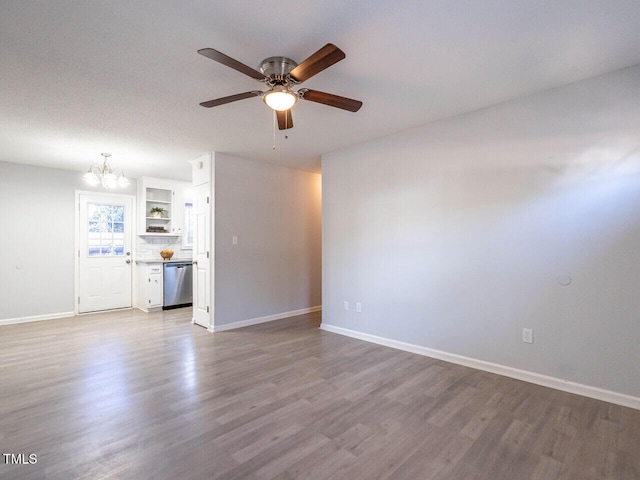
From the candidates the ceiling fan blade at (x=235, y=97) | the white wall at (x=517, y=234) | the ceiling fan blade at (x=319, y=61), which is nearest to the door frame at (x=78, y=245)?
the white wall at (x=517, y=234)

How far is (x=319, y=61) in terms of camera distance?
184cm

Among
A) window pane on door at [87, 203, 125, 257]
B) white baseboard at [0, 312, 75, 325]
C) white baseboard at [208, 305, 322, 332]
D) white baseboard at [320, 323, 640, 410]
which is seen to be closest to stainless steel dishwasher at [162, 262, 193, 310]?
window pane on door at [87, 203, 125, 257]

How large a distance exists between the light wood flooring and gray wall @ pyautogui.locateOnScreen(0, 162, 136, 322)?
6.54 feet

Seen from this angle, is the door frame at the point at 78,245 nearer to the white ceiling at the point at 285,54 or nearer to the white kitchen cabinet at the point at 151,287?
the white kitchen cabinet at the point at 151,287

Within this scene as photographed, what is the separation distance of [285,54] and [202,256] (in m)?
3.34

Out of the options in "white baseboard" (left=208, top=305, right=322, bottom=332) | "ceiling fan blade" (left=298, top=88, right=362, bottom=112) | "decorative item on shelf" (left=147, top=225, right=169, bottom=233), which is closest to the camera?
"ceiling fan blade" (left=298, top=88, right=362, bottom=112)

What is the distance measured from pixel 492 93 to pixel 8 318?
7.08m

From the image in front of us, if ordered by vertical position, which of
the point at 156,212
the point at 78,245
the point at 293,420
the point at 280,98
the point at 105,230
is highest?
the point at 280,98

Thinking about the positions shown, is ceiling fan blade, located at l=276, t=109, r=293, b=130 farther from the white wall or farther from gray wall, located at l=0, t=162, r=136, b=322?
gray wall, located at l=0, t=162, r=136, b=322

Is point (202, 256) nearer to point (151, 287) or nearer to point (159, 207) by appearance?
point (151, 287)

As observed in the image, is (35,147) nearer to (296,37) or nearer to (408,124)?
(296,37)

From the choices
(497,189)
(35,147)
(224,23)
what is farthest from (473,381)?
(35,147)

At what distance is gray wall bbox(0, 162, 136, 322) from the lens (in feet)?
16.1

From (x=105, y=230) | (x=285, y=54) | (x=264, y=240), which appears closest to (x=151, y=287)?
(x=105, y=230)
